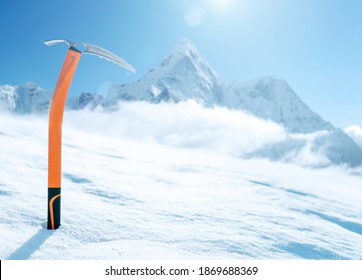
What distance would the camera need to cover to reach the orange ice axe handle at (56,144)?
10.8ft

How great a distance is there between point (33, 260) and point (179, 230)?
1581 millimetres

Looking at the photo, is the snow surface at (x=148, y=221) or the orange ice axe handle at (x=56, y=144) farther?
the orange ice axe handle at (x=56, y=144)

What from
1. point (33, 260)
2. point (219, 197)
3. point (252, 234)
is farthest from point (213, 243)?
point (219, 197)

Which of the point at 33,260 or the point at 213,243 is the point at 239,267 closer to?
the point at 213,243

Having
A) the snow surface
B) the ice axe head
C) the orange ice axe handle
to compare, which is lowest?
the snow surface

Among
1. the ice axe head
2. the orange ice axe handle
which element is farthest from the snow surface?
the ice axe head

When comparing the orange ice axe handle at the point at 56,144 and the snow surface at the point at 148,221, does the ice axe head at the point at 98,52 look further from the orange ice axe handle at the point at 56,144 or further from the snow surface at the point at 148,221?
the snow surface at the point at 148,221

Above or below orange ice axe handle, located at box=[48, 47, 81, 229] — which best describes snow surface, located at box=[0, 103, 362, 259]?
below

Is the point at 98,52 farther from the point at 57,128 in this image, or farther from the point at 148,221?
the point at 148,221

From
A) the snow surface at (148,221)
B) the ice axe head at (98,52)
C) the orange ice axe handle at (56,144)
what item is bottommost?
the snow surface at (148,221)

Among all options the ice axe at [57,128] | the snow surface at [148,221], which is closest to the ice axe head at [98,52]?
the ice axe at [57,128]

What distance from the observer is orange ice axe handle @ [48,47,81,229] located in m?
3.28

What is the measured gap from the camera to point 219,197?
5828 mm

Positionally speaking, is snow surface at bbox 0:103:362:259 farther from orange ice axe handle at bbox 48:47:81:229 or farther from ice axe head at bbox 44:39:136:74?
ice axe head at bbox 44:39:136:74
